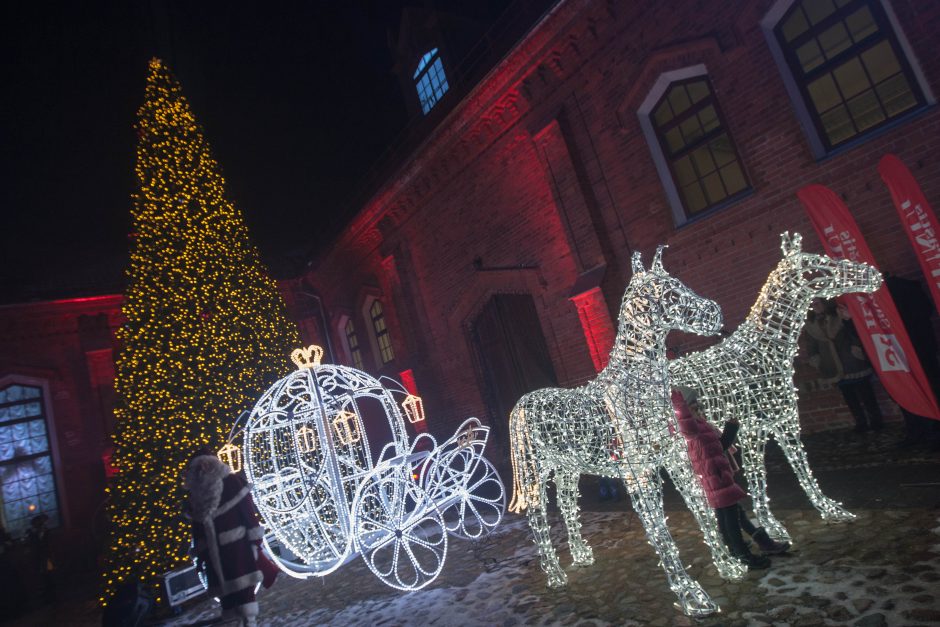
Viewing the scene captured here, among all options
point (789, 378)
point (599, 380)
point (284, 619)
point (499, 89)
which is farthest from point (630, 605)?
point (499, 89)

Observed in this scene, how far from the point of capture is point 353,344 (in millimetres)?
18266

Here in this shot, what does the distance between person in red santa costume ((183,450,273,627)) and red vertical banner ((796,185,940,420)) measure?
6.84 metres

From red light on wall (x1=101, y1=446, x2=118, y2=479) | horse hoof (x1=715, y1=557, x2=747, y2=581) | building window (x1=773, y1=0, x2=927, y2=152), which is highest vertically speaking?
building window (x1=773, y1=0, x2=927, y2=152)

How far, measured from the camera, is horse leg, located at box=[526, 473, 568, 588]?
173 inches

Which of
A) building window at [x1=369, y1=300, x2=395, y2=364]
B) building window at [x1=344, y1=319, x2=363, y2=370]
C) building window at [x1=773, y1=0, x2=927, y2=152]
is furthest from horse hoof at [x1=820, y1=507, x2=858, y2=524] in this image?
building window at [x1=344, y1=319, x2=363, y2=370]

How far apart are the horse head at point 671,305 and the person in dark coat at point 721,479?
0.57 metres

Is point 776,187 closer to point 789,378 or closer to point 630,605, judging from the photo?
point 789,378

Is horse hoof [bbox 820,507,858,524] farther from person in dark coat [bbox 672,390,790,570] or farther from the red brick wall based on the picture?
the red brick wall

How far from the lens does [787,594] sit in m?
3.18

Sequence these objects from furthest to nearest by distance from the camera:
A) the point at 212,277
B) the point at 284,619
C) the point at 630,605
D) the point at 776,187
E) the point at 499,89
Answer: the point at 499,89
the point at 212,277
the point at 776,187
the point at 284,619
the point at 630,605

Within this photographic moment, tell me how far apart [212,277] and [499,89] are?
6.89 metres

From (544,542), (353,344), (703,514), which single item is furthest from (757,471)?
(353,344)

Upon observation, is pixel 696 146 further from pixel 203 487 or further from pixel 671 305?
pixel 203 487

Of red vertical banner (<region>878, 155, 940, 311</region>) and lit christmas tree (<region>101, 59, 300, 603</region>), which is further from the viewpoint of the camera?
lit christmas tree (<region>101, 59, 300, 603</region>)
